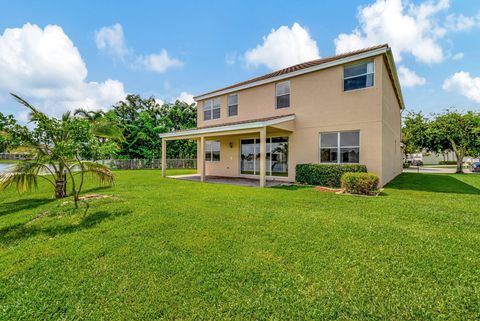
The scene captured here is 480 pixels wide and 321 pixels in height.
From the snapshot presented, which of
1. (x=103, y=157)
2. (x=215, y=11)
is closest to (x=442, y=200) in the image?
(x=103, y=157)

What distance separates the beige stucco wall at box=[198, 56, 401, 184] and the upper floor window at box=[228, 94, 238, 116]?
0.34m

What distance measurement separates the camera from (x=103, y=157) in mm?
6602

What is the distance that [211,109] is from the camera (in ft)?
56.2

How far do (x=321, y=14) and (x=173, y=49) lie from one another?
1055 centimetres

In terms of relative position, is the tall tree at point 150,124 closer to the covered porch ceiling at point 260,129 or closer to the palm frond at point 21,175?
the covered porch ceiling at point 260,129

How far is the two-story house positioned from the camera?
10289mm

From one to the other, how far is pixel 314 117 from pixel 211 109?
8.17 meters

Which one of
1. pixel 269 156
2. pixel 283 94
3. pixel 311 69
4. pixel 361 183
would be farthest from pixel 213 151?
pixel 361 183

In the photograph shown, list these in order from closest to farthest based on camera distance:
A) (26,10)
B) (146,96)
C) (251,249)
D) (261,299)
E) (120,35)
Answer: (261,299) < (251,249) < (26,10) < (120,35) < (146,96)

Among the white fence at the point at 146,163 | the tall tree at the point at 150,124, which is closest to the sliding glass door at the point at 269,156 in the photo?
the tall tree at the point at 150,124

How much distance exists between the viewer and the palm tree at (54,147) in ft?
19.8

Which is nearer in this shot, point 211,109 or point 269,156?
point 269,156

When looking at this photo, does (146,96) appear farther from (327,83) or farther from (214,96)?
(327,83)

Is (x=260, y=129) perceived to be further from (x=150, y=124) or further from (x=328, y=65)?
(x=150, y=124)
